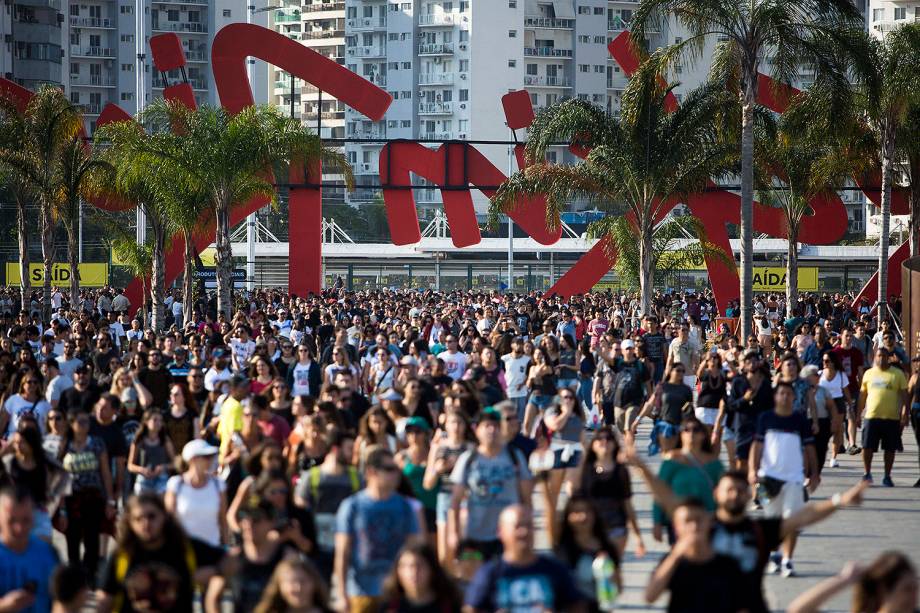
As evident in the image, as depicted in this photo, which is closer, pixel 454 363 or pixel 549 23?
pixel 454 363

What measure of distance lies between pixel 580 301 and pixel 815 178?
6526mm

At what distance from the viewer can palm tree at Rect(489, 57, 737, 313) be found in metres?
31.0

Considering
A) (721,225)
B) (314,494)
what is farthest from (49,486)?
(721,225)

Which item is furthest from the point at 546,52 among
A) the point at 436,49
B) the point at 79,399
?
the point at 79,399

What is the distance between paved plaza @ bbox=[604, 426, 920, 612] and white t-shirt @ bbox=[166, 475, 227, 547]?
2683mm

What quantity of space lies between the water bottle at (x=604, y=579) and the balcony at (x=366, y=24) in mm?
107270

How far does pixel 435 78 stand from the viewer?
362 feet

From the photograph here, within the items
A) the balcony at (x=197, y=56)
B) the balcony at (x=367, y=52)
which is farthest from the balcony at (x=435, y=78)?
Answer: the balcony at (x=197, y=56)

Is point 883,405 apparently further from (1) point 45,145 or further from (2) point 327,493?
(1) point 45,145

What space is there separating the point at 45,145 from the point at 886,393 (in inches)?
979

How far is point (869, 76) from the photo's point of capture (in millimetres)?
28547

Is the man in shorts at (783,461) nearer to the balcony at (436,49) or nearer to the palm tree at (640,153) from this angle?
the palm tree at (640,153)

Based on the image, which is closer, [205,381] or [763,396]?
[763,396]

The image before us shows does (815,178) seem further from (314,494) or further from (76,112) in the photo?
(314,494)
